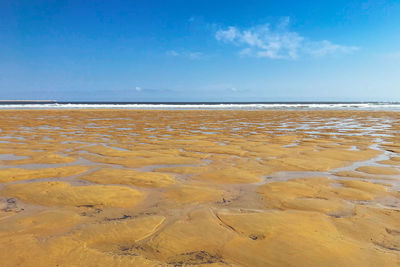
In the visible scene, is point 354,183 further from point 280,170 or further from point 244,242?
point 244,242

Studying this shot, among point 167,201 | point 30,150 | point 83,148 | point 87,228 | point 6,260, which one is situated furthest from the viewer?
point 83,148

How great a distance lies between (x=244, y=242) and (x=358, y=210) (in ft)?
4.33

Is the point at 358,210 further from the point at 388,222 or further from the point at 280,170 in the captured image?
the point at 280,170

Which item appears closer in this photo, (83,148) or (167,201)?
(167,201)

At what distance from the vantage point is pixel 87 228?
209 cm

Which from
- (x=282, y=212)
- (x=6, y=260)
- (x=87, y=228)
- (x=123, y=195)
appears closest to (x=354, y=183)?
(x=282, y=212)

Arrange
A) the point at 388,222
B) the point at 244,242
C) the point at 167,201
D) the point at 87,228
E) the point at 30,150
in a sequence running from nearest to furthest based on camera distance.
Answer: the point at 244,242, the point at 87,228, the point at 388,222, the point at 167,201, the point at 30,150

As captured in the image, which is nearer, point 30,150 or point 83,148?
point 30,150

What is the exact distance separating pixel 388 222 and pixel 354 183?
1160 mm

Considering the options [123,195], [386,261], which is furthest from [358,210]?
[123,195]

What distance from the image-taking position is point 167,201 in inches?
109

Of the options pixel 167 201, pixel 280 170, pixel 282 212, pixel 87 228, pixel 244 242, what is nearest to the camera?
pixel 244 242

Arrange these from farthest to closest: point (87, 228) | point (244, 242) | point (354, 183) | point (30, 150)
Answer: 1. point (30, 150)
2. point (354, 183)
3. point (87, 228)
4. point (244, 242)

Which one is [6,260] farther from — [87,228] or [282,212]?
[282,212]
